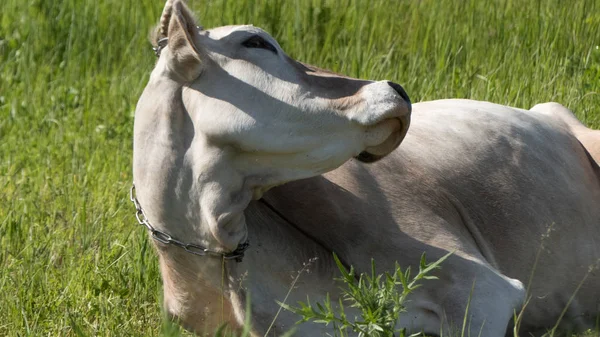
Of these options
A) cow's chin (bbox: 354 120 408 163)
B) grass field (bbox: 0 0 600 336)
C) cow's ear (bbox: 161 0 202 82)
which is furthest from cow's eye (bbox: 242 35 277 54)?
grass field (bbox: 0 0 600 336)

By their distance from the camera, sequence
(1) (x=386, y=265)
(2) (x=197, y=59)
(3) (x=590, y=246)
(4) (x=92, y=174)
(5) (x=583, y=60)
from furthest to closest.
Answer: (5) (x=583, y=60), (4) (x=92, y=174), (3) (x=590, y=246), (1) (x=386, y=265), (2) (x=197, y=59)

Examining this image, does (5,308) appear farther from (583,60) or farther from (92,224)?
(583,60)

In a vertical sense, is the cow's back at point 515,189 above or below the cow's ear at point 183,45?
below

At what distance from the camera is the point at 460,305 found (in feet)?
12.6

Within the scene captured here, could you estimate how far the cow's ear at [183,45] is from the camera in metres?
3.50

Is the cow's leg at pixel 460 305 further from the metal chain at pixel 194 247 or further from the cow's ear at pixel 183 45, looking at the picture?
the cow's ear at pixel 183 45

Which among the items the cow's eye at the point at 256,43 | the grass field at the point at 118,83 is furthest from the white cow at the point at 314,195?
the grass field at the point at 118,83

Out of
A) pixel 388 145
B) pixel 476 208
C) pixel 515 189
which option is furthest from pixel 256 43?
pixel 515 189

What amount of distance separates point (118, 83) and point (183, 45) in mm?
4315

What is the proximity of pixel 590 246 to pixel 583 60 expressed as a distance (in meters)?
2.13

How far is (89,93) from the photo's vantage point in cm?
756

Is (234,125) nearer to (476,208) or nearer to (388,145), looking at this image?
(388,145)

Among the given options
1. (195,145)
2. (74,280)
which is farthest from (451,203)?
(74,280)

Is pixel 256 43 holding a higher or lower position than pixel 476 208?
higher
